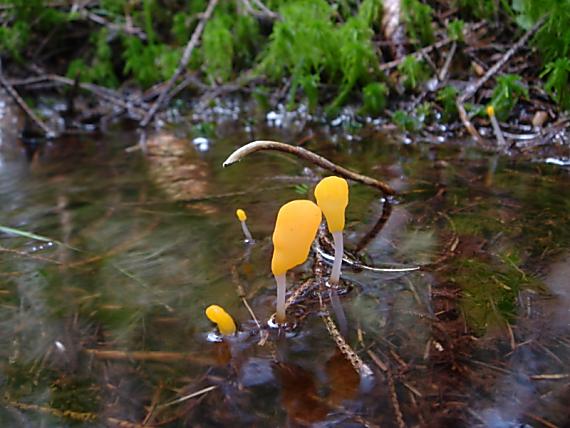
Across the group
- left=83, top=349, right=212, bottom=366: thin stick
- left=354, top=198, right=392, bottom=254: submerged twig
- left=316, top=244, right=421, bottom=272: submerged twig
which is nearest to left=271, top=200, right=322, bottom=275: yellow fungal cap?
left=83, top=349, right=212, bottom=366: thin stick

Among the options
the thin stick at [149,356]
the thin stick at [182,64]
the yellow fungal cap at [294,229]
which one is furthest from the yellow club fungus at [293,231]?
the thin stick at [182,64]

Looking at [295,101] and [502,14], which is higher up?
[502,14]

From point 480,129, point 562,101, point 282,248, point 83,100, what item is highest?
point 282,248

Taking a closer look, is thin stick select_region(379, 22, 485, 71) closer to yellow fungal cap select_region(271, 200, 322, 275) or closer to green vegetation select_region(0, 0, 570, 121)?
green vegetation select_region(0, 0, 570, 121)

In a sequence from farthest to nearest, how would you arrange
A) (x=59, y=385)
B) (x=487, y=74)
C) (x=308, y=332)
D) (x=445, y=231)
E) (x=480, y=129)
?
(x=487, y=74)
(x=480, y=129)
(x=445, y=231)
(x=308, y=332)
(x=59, y=385)

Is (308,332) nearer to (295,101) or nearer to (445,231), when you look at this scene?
(445,231)

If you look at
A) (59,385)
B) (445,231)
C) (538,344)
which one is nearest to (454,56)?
(445,231)
